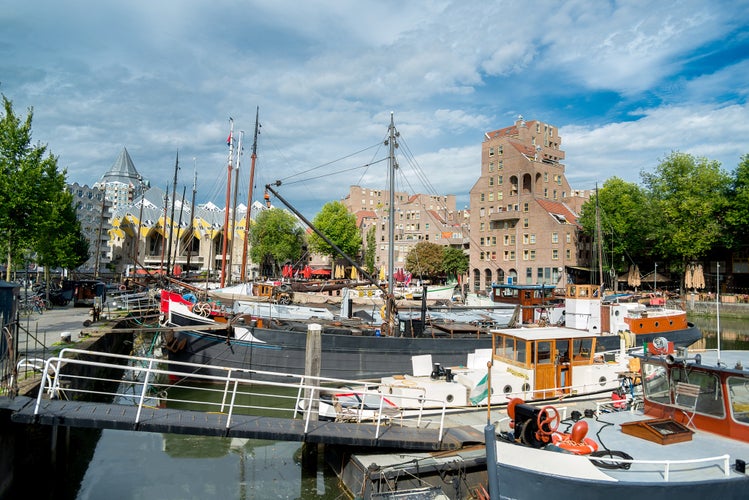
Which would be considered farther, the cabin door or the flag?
the flag

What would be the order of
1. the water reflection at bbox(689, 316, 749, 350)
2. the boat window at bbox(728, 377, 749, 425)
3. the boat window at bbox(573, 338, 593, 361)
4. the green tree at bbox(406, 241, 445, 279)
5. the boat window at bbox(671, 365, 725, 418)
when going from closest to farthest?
1. the boat window at bbox(728, 377, 749, 425)
2. the boat window at bbox(671, 365, 725, 418)
3. the boat window at bbox(573, 338, 593, 361)
4. the water reflection at bbox(689, 316, 749, 350)
5. the green tree at bbox(406, 241, 445, 279)

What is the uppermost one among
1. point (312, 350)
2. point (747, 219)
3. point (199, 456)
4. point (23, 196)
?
point (747, 219)

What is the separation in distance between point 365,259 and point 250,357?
73.4m

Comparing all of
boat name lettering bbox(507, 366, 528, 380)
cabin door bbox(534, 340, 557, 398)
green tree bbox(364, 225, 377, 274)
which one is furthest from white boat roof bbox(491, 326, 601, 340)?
green tree bbox(364, 225, 377, 274)

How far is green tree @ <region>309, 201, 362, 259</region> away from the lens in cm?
7956

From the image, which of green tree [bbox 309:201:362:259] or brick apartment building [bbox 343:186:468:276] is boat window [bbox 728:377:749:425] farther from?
green tree [bbox 309:201:362:259]

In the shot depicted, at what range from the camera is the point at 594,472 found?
275 inches

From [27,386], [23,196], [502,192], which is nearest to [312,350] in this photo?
[27,386]

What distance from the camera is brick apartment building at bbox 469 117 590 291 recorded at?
58.1m

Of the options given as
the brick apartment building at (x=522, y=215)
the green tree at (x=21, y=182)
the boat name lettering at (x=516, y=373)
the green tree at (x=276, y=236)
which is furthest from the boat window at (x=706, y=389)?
the green tree at (x=276, y=236)

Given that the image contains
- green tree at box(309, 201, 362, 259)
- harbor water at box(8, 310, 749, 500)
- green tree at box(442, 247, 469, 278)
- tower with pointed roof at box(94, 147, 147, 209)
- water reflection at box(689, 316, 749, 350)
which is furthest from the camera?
tower with pointed roof at box(94, 147, 147, 209)

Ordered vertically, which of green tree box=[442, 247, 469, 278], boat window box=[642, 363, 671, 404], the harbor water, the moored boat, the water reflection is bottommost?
the harbor water

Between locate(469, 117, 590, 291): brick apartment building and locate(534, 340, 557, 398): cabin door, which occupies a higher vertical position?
locate(469, 117, 590, 291): brick apartment building

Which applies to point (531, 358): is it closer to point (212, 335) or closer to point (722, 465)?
point (722, 465)
